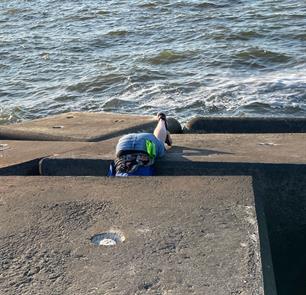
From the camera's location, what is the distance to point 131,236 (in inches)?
141

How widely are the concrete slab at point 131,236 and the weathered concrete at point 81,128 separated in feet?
6.40

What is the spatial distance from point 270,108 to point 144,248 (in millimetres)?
5969

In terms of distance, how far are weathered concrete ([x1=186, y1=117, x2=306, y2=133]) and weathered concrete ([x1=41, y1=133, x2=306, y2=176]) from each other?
1.78ft

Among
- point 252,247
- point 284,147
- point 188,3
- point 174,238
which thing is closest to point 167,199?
point 174,238

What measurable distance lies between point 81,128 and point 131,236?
130 inches

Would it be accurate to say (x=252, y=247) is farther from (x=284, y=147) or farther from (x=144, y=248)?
(x=284, y=147)

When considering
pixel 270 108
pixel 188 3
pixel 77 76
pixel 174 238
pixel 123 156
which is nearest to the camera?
pixel 174 238

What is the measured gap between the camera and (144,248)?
344 centimetres

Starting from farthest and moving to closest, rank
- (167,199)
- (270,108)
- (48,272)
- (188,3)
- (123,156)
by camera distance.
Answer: (188,3)
(270,108)
(123,156)
(167,199)
(48,272)

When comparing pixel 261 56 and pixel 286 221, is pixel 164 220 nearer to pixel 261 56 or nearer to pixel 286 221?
pixel 286 221

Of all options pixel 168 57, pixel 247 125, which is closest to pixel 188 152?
pixel 247 125

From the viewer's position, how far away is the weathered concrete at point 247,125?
20.2 ft

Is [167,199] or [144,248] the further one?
[167,199]

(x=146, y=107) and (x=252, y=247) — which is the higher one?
(x=252, y=247)
